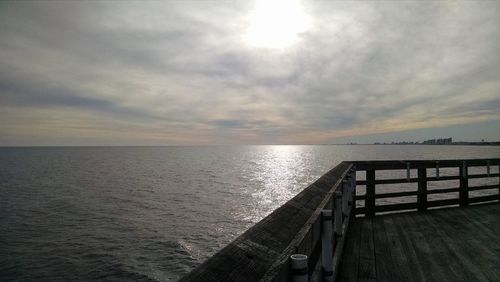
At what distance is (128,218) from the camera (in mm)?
22203

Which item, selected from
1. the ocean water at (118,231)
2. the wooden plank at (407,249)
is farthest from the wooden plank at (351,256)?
the ocean water at (118,231)

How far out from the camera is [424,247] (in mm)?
6074

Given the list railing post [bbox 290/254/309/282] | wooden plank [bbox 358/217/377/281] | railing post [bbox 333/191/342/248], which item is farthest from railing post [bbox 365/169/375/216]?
railing post [bbox 290/254/309/282]

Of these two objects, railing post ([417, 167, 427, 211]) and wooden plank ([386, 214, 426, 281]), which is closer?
wooden plank ([386, 214, 426, 281])

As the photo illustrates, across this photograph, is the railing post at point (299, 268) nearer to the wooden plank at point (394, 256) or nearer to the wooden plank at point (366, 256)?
the wooden plank at point (366, 256)

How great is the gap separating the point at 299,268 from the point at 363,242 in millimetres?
5160

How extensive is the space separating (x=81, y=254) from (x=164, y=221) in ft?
22.0

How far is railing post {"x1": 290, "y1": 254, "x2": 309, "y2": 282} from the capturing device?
164 cm

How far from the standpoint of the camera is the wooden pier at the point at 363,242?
2.15m

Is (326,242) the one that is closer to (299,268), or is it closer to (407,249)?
(299,268)

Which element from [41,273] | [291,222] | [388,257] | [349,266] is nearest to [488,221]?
[388,257]

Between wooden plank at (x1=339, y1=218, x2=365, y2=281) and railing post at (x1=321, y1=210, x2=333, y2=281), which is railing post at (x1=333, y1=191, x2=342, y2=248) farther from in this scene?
railing post at (x1=321, y1=210, x2=333, y2=281)

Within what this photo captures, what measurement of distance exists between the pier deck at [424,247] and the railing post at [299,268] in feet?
10.6

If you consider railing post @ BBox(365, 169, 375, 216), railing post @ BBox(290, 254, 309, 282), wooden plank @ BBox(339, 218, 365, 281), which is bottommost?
wooden plank @ BBox(339, 218, 365, 281)
